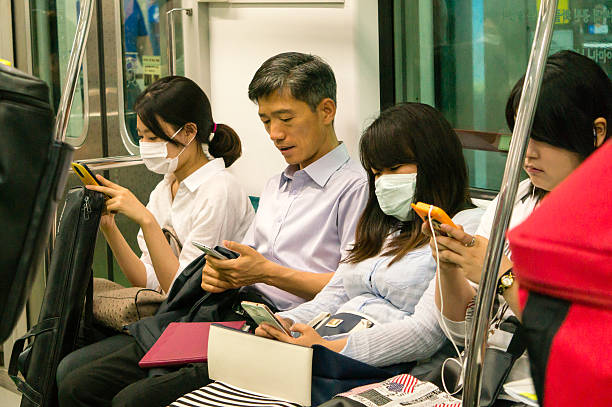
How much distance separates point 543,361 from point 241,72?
11.5 ft

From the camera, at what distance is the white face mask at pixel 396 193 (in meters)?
2.42

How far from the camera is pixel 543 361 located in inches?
34.9

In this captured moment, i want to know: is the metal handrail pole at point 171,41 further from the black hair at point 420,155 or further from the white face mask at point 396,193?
the white face mask at point 396,193

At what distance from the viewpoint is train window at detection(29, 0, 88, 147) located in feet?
13.8

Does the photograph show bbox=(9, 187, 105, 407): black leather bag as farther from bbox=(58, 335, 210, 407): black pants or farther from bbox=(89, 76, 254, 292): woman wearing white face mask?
bbox=(89, 76, 254, 292): woman wearing white face mask

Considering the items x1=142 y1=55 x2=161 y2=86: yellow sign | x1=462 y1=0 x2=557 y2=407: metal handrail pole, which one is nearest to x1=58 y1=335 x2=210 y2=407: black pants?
x1=462 y1=0 x2=557 y2=407: metal handrail pole

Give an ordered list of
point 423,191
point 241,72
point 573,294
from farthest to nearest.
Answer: point 241,72
point 423,191
point 573,294

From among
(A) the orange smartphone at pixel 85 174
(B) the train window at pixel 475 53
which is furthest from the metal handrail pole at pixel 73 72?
(B) the train window at pixel 475 53

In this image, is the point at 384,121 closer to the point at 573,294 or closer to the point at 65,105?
the point at 65,105

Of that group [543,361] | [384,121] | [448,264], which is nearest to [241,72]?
[384,121]

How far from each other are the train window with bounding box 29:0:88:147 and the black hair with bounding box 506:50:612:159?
9.80ft

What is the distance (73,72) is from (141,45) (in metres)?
1.72

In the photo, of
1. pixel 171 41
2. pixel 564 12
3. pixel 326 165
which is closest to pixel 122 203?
pixel 326 165

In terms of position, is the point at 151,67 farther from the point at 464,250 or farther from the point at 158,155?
the point at 464,250
